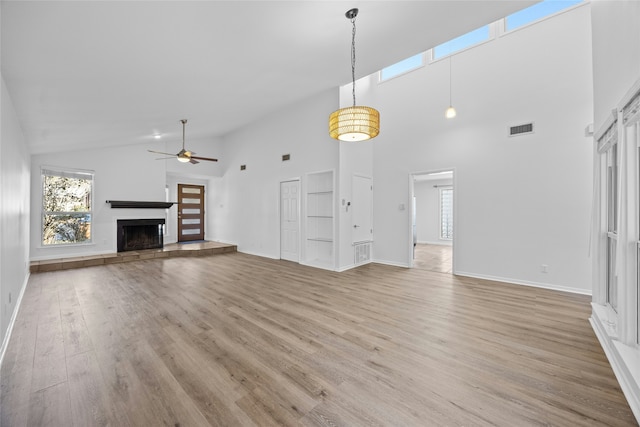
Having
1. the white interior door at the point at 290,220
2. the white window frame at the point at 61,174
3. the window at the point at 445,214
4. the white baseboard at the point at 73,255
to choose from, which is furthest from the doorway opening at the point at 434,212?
the white window frame at the point at 61,174

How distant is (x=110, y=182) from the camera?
669cm

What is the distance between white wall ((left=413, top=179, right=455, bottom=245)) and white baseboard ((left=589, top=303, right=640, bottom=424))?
26.2ft

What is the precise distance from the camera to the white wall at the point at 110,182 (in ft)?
18.6

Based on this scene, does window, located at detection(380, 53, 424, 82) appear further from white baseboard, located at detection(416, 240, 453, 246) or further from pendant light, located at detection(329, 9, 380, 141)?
white baseboard, located at detection(416, 240, 453, 246)

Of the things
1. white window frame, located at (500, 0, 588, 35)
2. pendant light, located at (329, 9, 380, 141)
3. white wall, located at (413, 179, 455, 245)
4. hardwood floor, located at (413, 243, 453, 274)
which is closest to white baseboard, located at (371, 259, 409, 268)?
hardwood floor, located at (413, 243, 453, 274)

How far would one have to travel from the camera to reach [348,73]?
461 cm

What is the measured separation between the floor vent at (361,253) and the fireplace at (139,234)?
551 cm

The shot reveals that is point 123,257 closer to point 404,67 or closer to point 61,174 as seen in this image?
point 61,174

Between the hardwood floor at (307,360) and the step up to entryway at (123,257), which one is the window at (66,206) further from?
the hardwood floor at (307,360)

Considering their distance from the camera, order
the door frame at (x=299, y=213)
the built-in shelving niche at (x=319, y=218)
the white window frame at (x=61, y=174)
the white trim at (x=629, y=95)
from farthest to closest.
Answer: the door frame at (x=299, y=213) → the built-in shelving niche at (x=319, y=218) → the white window frame at (x=61, y=174) → the white trim at (x=629, y=95)

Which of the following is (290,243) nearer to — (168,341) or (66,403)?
(168,341)

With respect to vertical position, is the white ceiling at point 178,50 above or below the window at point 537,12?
below

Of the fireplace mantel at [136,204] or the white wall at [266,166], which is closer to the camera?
the white wall at [266,166]

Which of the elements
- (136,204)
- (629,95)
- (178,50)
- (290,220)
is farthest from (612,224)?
(136,204)
